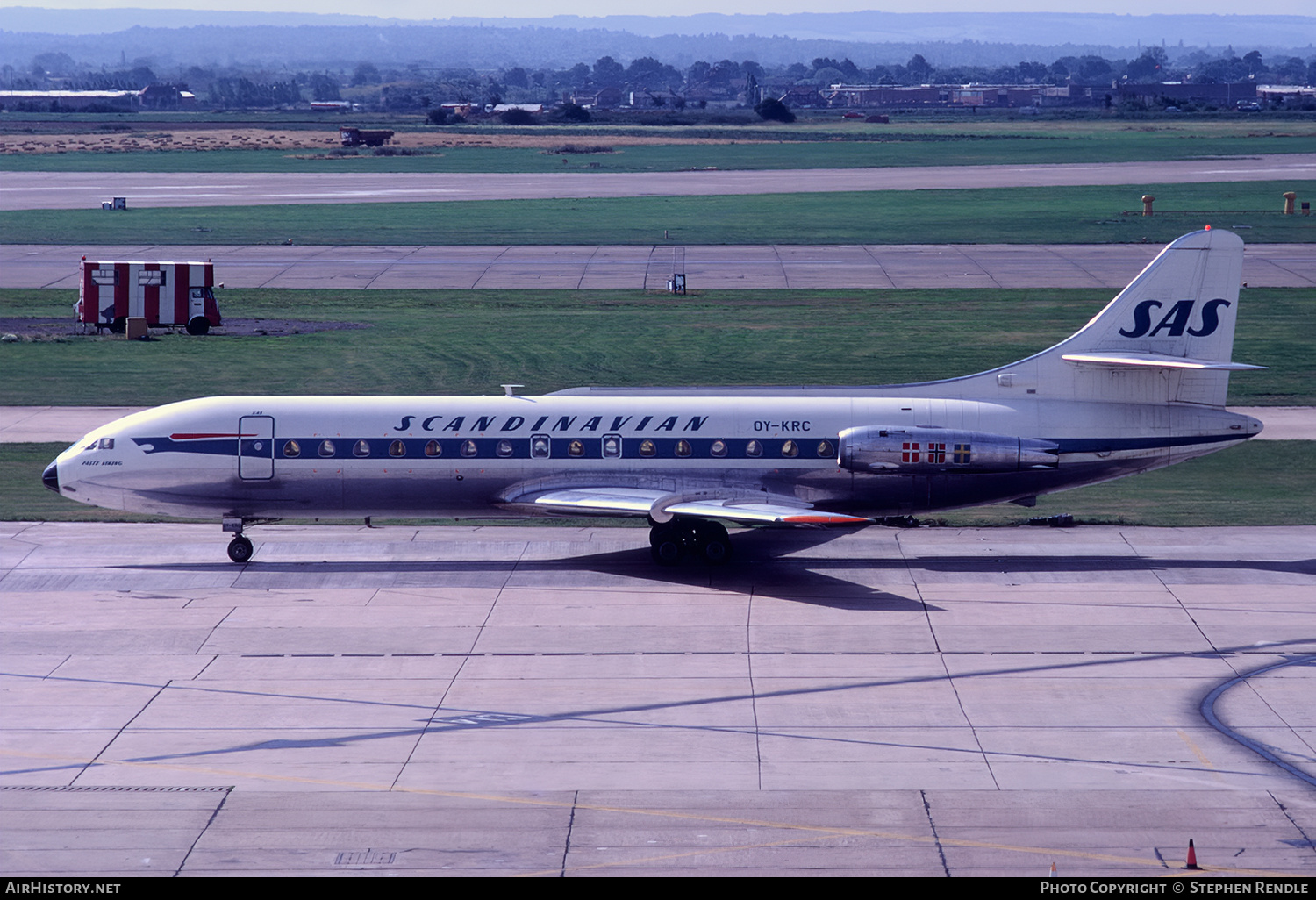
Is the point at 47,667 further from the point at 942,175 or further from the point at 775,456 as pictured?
the point at 942,175

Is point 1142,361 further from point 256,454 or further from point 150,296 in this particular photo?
point 150,296

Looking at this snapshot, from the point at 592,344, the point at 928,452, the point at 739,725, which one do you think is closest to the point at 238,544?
the point at 739,725

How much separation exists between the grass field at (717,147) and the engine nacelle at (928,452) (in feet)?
319

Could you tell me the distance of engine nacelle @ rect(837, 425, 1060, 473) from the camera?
2980 centimetres

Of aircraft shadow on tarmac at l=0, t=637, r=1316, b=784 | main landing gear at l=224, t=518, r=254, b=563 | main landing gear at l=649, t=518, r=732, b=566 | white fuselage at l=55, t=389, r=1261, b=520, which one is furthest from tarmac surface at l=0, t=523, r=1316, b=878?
white fuselage at l=55, t=389, r=1261, b=520

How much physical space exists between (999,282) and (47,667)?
173 ft

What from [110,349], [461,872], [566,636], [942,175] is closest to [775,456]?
[566,636]

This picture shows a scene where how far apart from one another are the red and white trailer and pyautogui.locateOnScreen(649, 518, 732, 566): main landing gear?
112 feet

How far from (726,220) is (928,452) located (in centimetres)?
6201

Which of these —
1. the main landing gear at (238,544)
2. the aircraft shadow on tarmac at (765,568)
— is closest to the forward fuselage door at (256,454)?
the main landing gear at (238,544)

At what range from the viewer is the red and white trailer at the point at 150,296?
58.0m

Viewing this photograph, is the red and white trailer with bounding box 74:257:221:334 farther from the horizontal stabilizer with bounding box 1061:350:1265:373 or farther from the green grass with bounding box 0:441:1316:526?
the horizontal stabilizer with bounding box 1061:350:1265:373

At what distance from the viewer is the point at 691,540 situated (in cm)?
3030

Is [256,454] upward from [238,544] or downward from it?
upward
